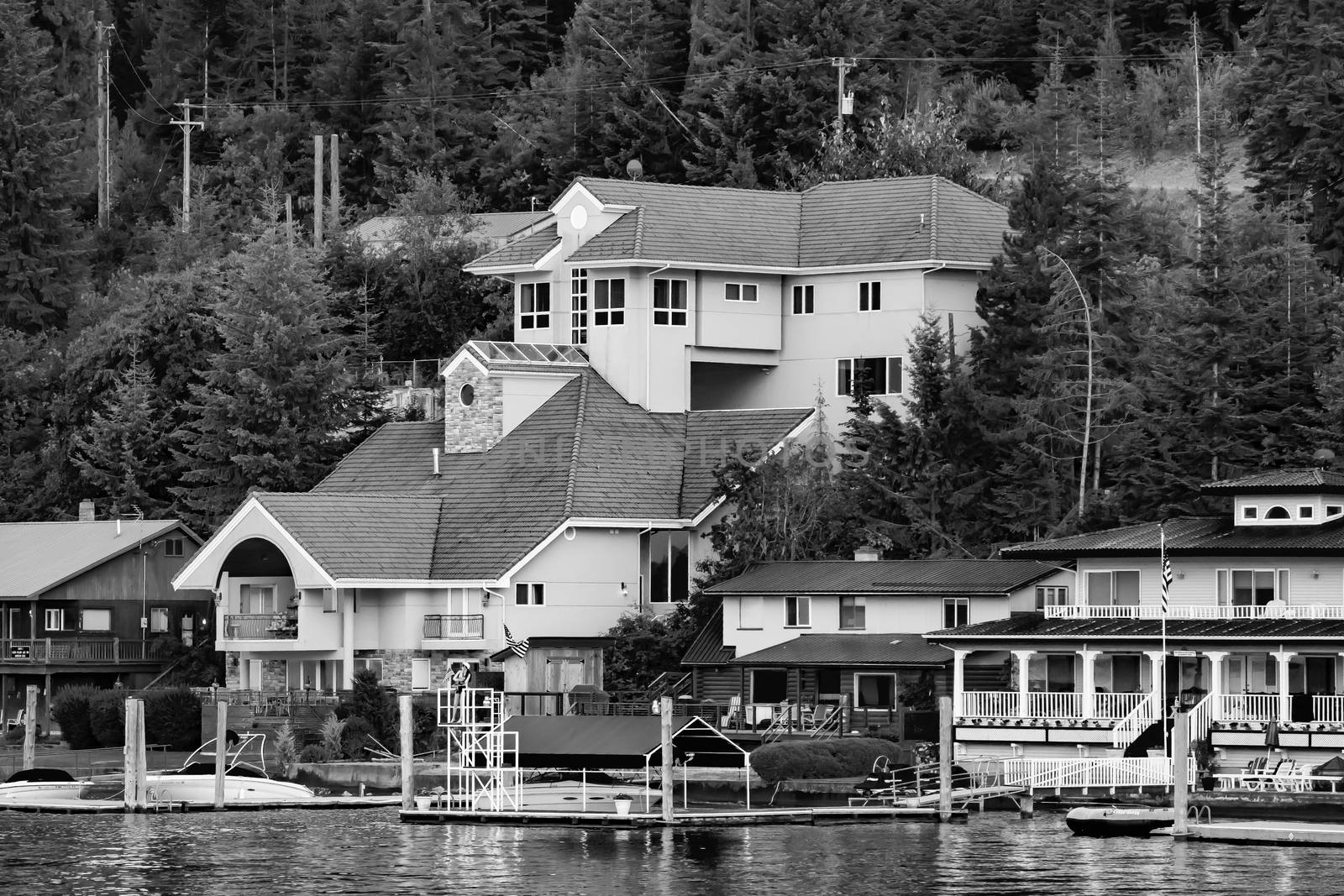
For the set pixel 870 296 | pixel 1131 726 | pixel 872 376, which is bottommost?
pixel 1131 726

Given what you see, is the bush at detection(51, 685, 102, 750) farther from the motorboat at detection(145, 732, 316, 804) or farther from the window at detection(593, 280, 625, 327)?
the window at detection(593, 280, 625, 327)

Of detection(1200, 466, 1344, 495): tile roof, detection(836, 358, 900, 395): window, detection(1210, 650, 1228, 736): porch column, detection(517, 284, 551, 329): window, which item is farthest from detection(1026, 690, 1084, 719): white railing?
detection(517, 284, 551, 329): window

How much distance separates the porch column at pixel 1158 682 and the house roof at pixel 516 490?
20.2 m

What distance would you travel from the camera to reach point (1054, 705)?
78.4 meters

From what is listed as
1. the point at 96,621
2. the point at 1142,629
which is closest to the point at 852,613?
the point at 1142,629

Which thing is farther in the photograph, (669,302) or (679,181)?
(679,181)

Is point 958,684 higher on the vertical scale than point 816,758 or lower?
higher

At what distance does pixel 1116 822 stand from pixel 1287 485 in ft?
45.9

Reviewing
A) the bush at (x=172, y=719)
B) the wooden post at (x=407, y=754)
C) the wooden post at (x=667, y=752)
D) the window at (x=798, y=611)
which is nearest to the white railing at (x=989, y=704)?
the window at (x=798, y=611)

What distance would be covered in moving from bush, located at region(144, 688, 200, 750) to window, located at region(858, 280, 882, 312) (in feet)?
88.8

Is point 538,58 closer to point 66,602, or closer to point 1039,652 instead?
point 66,602

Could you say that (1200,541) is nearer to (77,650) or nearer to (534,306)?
(534,306)

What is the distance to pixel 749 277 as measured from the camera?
100625mm

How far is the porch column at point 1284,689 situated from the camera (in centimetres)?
7506
